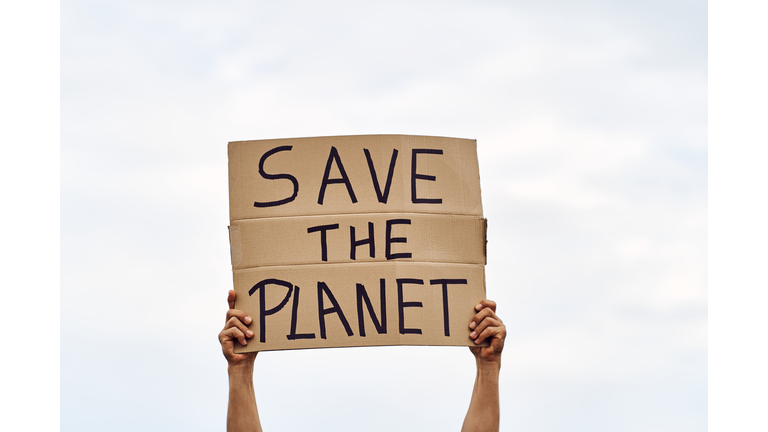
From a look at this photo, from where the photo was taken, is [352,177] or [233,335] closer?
[233,335]

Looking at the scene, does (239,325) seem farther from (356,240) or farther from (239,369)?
(356,240)

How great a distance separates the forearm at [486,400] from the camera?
8.32 ft

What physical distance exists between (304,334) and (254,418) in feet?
1.38

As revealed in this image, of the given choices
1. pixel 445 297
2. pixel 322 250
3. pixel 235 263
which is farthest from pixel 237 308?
pixel 445 297

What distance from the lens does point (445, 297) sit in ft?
8.13

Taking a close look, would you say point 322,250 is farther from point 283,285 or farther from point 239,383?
point 239,383

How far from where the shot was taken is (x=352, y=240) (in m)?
2.51

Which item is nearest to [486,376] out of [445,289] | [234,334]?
[445,289]

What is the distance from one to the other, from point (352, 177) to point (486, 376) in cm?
101

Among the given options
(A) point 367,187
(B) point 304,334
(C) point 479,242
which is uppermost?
(A) point 367,187

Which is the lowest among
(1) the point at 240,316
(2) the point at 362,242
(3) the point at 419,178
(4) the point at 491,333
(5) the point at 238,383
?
(5) the point at 238,383

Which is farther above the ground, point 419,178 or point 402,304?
point 419,178

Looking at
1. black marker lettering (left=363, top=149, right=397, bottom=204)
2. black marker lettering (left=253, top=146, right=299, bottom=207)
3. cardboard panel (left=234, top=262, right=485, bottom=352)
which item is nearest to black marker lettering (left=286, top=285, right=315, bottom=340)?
cardboard panel (left=234, top=262, right=485, bottom=352)

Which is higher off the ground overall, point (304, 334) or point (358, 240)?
point (358, 240)
